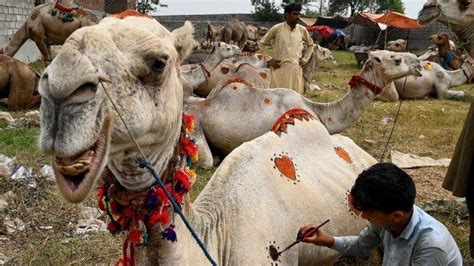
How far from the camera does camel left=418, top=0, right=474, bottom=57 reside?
3223 millimetres

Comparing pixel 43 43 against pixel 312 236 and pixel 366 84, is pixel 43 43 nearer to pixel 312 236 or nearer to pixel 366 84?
pixel 366 84

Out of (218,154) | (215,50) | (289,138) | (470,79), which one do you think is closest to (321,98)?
Answer: (215,50)

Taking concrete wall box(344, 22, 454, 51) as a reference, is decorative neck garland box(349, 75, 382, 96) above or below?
above

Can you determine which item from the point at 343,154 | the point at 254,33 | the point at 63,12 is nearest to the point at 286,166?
the point at 343,154

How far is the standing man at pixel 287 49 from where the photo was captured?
318 inches

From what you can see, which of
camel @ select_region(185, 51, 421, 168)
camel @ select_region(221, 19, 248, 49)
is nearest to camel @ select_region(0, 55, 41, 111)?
camel @ select_region(185, 51, 421, 168)

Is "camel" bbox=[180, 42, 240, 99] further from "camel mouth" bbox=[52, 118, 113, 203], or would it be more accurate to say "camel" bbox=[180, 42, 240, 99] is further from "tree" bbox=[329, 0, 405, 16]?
"tree" bbox=[329, 0, 405, 16]

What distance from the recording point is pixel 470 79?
14727 mm

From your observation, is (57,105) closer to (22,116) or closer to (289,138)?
(289,138)

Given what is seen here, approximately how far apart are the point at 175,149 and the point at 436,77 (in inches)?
499

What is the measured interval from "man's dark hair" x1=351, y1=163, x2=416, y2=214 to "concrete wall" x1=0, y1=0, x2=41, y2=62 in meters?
14.8

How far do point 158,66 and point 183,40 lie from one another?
0.46 meters

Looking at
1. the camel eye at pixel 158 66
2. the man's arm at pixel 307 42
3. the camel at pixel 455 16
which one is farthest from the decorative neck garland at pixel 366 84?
the camel eye at pixel 158 66

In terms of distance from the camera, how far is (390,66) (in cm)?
665
